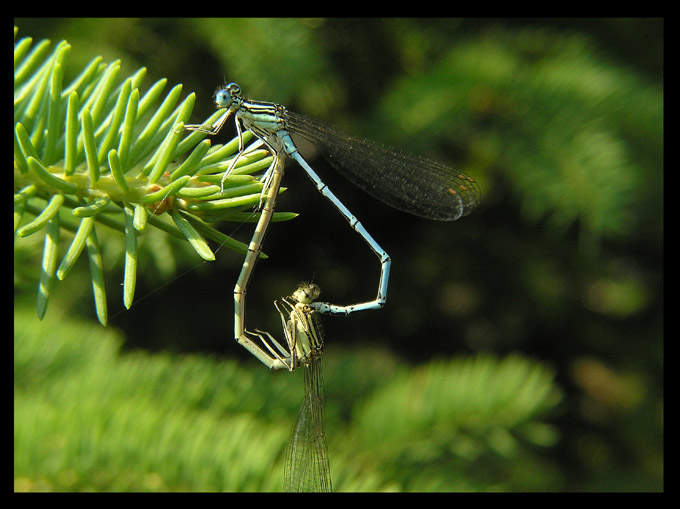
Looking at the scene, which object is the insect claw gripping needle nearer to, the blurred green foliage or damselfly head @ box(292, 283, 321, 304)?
damselfly head @ box(292, 283, 321, 304)

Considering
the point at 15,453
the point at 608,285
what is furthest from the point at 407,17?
the point at 15,453

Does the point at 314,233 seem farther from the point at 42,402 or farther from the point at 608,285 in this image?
the point at 608,285

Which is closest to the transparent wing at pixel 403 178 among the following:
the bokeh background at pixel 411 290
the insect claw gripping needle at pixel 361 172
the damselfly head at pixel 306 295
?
the insect claw gripping needle at pixel 361 172

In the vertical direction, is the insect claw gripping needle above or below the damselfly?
above

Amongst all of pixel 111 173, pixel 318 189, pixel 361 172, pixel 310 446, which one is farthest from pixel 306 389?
pixel 111 173

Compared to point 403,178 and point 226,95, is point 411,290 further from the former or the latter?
point 226,95

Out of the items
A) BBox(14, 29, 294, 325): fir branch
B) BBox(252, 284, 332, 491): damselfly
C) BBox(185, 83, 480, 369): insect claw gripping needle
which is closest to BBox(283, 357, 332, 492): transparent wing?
BBox(252, 284, 332, 491): damselfly
